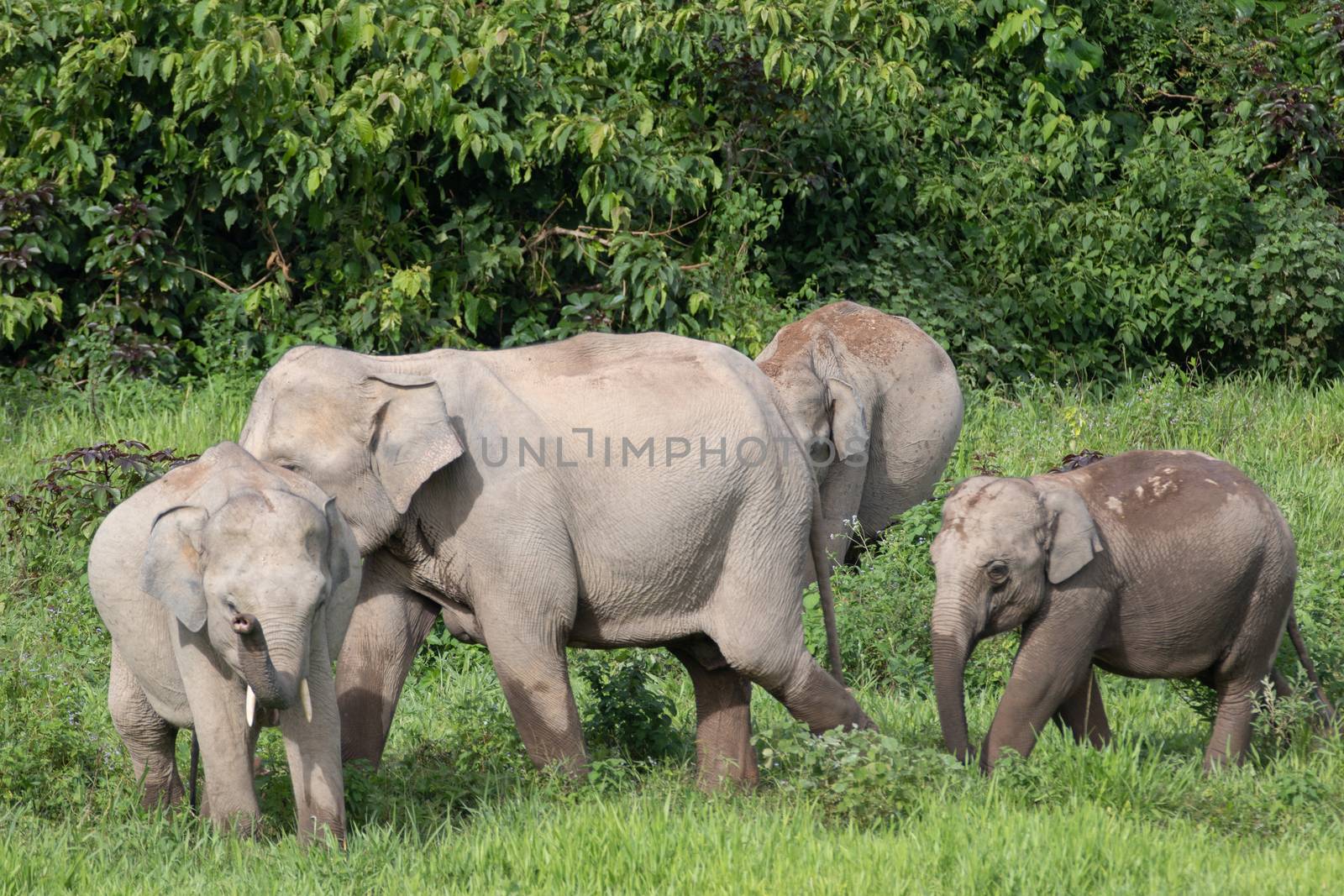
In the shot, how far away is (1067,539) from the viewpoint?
549 centimetres

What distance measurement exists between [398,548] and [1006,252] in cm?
755

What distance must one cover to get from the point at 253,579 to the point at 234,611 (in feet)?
0.33

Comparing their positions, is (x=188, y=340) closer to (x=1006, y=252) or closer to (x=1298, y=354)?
(x=1006, y=252)

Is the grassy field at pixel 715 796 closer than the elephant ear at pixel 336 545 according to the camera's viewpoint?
Yes

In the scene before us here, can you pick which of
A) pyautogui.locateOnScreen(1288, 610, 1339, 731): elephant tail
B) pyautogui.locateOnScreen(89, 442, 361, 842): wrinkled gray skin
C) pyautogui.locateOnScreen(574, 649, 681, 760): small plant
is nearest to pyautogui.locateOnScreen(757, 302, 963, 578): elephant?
pyautogui.locateOnScreen(574, 649, 681, 760): small plant

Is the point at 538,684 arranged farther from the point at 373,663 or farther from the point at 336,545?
the point at 336,545

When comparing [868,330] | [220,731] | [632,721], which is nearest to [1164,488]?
[632,721]

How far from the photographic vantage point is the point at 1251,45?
1302 cm

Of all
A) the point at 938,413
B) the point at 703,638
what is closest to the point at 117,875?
the point at 703,638

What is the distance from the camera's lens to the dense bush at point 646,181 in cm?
980

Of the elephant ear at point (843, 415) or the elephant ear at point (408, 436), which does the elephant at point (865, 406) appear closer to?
the elephant ear at point (843, 415)

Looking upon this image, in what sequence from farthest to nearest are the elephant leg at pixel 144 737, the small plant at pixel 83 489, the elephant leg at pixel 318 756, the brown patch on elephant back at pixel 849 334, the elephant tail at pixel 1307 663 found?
the brown patch on elephant back at pixel 849 334
the small plant at pixel 83 489
the elephant tail at pixel 1307 663
the elephant leg at pixel 144 737
the elephant leg at pixel 318 756

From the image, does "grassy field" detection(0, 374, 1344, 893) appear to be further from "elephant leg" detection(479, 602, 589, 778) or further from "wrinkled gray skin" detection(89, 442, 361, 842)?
"wrinkled gray skin" detection(89, 442, 361, 842)

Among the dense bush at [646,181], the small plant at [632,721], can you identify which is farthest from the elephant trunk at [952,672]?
the dense bush at [646,181]
